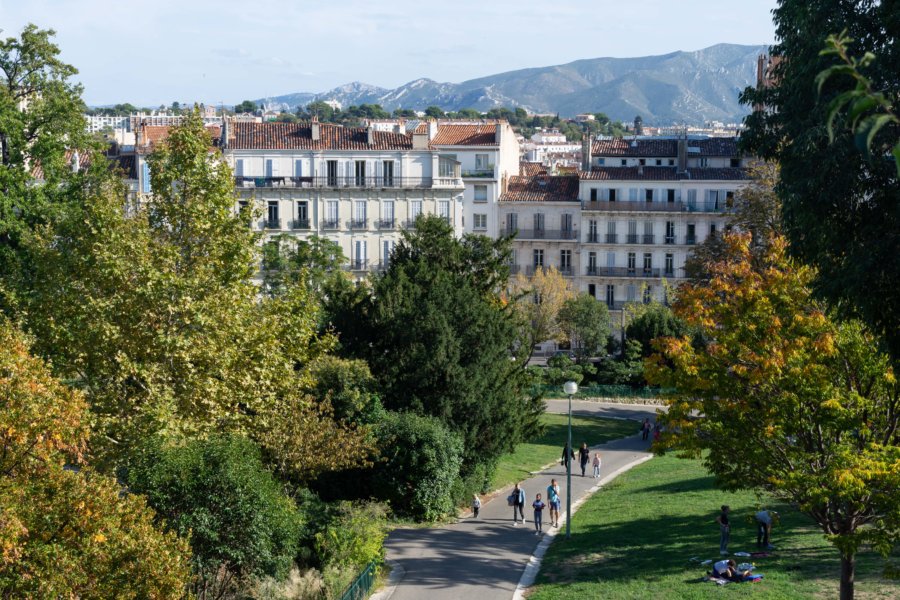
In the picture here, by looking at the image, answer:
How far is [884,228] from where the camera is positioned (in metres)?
16.1

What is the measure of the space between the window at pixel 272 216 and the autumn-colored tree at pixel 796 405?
44317 mm

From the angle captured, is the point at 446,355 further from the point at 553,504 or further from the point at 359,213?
the point at 359,213

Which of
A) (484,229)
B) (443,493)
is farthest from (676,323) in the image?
(443,493)

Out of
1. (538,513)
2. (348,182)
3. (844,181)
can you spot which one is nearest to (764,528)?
(538,513)

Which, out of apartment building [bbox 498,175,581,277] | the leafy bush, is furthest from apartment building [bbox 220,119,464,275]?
the leafy bush

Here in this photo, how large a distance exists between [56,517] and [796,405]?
1391 centimetres

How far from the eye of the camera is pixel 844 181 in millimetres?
16109

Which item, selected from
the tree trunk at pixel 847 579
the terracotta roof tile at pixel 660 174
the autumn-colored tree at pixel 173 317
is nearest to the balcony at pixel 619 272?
the terracotta roof tile at pixel 660 174

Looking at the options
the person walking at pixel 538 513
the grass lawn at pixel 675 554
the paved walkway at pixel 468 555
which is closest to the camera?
the grass lawn at pixel 675 554

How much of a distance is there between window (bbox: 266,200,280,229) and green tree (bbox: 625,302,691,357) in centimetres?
2229

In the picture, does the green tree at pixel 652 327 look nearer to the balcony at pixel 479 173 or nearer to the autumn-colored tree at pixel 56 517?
the balcony at pixel 479 173

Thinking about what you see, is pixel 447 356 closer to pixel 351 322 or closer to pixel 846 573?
pixel 351 322

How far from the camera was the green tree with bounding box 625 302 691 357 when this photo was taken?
199 ft

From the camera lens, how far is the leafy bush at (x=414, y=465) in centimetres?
3150
